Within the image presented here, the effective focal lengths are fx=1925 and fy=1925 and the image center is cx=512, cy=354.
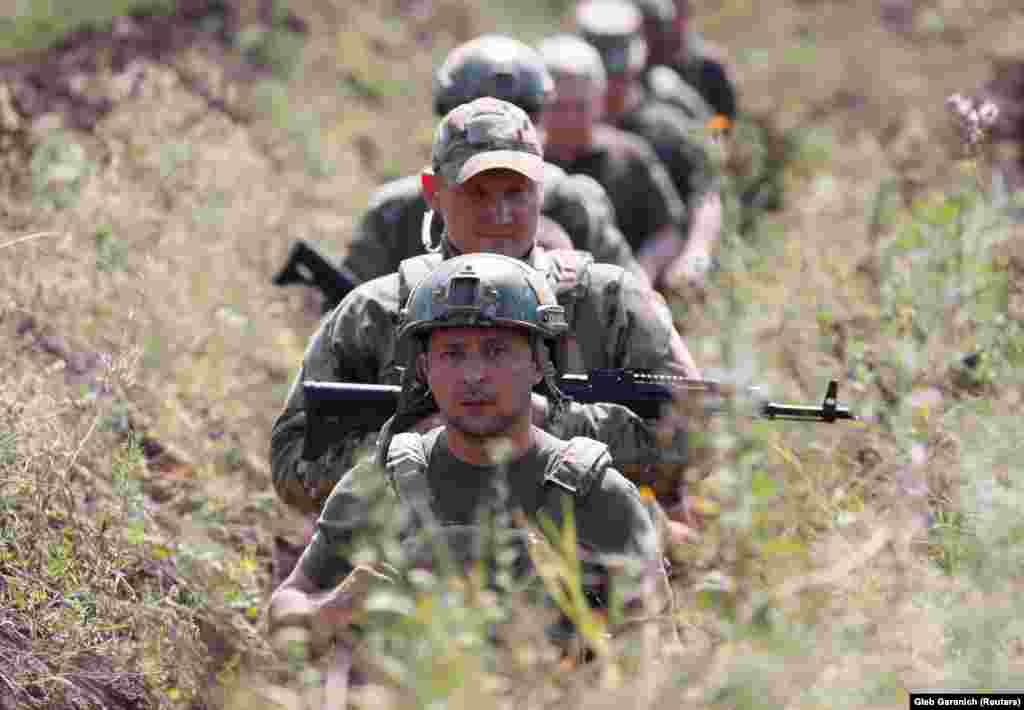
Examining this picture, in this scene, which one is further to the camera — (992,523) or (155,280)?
(155,280)

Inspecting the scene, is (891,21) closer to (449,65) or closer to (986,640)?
(449,65)

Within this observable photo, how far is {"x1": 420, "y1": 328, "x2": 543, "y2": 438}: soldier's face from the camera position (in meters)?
5.40

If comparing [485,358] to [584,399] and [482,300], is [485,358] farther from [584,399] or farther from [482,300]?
[584,399]

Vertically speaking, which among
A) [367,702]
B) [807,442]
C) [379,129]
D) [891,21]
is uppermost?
[891,21]

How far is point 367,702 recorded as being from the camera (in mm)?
3959

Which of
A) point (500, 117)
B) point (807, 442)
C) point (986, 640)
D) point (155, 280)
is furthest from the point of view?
point (155, 280)

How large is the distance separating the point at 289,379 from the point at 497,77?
309 centimetres

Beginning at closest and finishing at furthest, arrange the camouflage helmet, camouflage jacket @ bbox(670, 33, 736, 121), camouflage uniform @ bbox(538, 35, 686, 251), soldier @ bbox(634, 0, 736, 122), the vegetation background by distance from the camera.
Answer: the vegetation background, the camouflage helmet, camouflage uniform @ bbox(538, 35, 686, 251), soldier @ bbox(634, 0, 736, 122), camouflage jacket @ bbox(670, 33, 736, 121)

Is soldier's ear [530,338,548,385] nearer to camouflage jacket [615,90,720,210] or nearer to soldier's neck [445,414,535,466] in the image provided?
soldier's neck [445,414,535,466]

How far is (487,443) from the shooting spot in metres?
5.45

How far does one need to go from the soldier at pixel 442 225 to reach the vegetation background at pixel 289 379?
0.67m

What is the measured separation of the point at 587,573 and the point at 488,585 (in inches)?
12.1

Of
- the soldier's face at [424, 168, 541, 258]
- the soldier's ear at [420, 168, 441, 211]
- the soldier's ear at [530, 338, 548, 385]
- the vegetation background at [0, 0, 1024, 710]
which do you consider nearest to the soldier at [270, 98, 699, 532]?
the soldier's face at [424, 168, 541, 258]

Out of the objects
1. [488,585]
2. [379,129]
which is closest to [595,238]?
[488,585]
